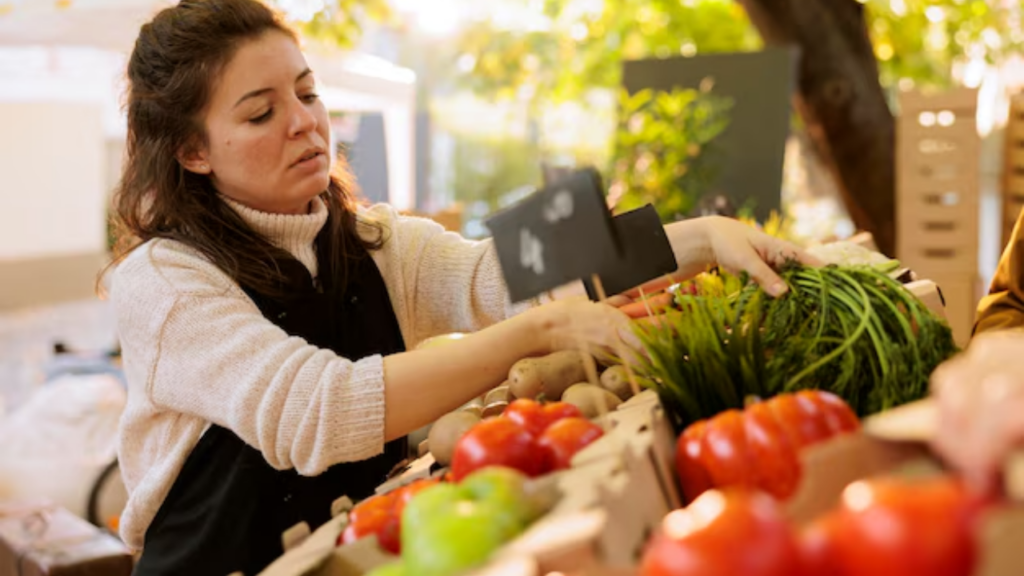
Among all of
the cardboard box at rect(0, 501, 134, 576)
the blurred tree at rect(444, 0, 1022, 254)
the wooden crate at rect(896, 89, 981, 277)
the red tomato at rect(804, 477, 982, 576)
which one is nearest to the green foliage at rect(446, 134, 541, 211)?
the blurred tree at rect(444, 0, 1022, 254)

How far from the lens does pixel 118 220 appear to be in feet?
7.77

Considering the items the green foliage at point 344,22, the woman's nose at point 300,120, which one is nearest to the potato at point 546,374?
the woman's nose at point 300,120

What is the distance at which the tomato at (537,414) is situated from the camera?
1606 mm

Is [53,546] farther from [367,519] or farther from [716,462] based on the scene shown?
[716,462]

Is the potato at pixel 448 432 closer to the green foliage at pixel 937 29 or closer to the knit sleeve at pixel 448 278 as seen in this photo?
the knit sleeve at pixel 448 278

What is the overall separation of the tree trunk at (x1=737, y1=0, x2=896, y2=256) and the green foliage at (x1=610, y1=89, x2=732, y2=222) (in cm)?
71

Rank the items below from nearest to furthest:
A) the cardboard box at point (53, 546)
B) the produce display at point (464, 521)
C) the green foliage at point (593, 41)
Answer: the produce display at point (464, 521) < the cardboard box at point (53, 546) < the green foliage at point (593, 41)

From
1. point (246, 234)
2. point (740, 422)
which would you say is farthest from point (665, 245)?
point (246, 234)

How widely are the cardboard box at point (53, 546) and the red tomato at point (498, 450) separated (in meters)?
1.56

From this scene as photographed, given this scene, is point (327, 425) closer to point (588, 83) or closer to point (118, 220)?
point (118, 220)

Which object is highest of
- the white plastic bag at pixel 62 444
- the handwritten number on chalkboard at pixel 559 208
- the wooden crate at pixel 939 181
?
the handwritten number on chalkboard at pixel 559 208

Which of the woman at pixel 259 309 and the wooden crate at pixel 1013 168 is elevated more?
the woman at pixel 259 309

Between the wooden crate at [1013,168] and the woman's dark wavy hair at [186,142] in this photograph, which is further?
the wooden crate at [1013,168]

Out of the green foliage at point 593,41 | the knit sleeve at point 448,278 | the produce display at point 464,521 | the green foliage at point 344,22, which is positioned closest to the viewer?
the produce display at point 464,521
